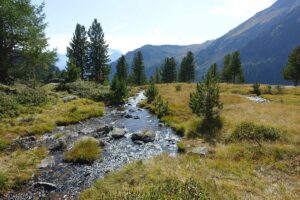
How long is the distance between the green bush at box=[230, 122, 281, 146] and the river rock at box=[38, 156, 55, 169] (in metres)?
14.3

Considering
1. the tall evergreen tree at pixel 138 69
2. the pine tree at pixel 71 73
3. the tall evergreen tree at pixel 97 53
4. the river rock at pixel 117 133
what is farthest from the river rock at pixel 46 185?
the tall evergreen tree at pixel 138 69

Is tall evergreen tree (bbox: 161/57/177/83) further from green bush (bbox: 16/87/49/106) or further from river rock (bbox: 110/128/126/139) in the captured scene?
river rock (bbox: 110/128/126/139)

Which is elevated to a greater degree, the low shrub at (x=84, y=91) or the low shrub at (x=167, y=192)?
the low shrub at (x=84, y=91)

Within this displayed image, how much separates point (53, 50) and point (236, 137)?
33.9 meters

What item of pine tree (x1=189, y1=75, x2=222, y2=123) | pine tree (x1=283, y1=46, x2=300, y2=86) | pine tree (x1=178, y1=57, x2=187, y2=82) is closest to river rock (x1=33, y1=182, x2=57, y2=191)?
pine tree (x1=189, y1=75, x2=222, y2=123)

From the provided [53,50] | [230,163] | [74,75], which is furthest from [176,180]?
[74,75]

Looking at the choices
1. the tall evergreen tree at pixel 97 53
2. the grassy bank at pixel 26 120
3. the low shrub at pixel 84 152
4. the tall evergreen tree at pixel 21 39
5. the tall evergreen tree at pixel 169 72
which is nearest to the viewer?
the grassy bank at pixel 26 120

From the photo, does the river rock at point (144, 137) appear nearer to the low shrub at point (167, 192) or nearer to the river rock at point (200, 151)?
the river rock at point (200, 151)

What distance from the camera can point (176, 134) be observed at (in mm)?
26344

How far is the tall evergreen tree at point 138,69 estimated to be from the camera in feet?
319

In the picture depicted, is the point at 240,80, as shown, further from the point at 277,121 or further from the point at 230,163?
the point at 230,163

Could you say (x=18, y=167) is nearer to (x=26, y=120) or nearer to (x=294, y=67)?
(x=26, y=120)

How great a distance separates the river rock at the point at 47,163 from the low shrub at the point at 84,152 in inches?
35.5

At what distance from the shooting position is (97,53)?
68.8 meters
